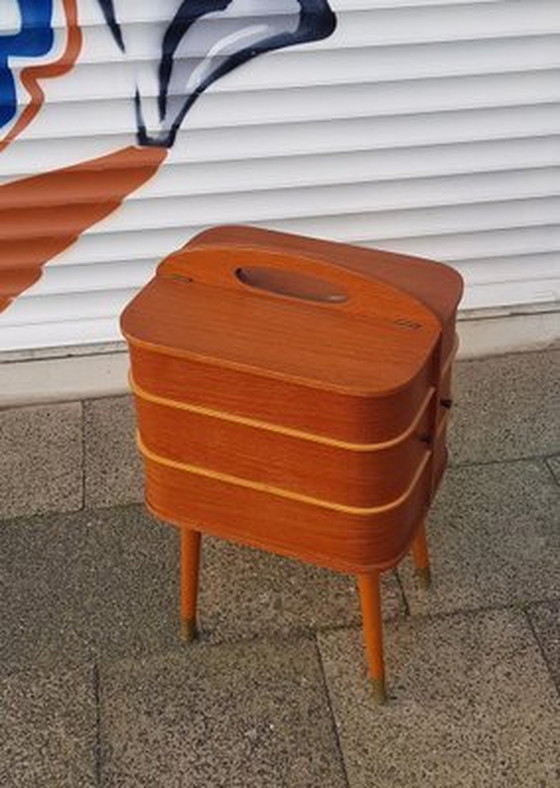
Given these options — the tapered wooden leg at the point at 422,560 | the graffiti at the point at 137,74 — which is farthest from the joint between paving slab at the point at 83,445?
the tapered wooden leg at the point at 422,560

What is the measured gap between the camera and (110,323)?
3.96 meters

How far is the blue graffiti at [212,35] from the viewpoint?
3412mm

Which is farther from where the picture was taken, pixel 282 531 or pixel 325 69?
pixel 325 69

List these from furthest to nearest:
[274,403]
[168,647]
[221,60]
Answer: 1. [221,60]
2. [168,647]
3. [274,403]

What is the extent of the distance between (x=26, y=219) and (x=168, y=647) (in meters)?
1.60

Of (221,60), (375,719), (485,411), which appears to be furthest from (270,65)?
(375,719)

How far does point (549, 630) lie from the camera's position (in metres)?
3.05

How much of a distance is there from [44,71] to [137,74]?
0.29m

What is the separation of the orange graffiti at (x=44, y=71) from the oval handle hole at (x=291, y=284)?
3.97ft

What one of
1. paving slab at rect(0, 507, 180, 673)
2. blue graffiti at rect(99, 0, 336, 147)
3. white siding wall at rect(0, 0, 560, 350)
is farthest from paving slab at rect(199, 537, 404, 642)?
blue graffiti at rect(99, 0, 336, 147)

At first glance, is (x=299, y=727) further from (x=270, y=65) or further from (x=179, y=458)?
(x=270, y=65)

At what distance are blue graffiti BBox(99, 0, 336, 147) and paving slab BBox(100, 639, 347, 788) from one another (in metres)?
1.79

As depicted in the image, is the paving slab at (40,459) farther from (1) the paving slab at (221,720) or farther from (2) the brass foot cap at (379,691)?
(2) the brass foot cap at (379,691)

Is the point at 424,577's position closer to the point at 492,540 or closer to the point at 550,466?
the point at 492,540
